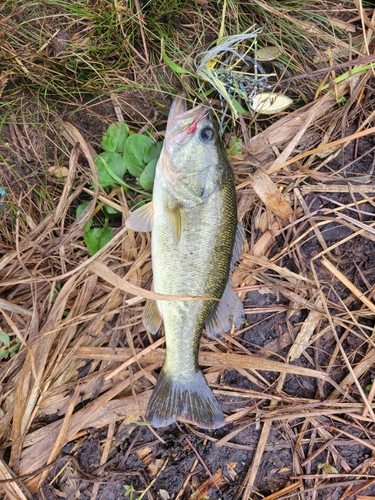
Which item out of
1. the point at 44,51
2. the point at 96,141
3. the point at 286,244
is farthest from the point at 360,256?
the point at 44,51

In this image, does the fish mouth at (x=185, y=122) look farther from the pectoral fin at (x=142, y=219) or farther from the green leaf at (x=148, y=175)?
the pectoral fin at (x=142, y=219)

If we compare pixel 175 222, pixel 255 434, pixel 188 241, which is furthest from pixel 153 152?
pixel 255 434

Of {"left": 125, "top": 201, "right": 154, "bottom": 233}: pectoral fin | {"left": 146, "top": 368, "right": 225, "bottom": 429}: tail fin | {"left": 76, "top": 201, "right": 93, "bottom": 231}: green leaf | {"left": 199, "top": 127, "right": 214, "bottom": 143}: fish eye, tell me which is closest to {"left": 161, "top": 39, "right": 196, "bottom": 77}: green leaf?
{"left": 199, "top": 127, "right": 214, "bottom": 143}: fish eye

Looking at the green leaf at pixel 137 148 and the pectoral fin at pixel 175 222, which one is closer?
the pectoral fin at pixel 175 222

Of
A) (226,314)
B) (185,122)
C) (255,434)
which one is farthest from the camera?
(255,434)

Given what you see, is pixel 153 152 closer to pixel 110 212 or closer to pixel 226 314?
pixel 110 212

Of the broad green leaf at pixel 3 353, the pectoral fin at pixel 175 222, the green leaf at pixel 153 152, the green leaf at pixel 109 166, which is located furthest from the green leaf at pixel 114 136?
the broad green leaf at pixel 3 353

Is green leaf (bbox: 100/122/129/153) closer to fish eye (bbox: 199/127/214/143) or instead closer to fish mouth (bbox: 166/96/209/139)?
fish mouth (bbox: 166/96/209/139)

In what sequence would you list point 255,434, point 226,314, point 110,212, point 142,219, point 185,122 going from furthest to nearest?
1. point 255,434
2. point 110,212
3. point 226,314
4. point 142,219
5. point 185,122
